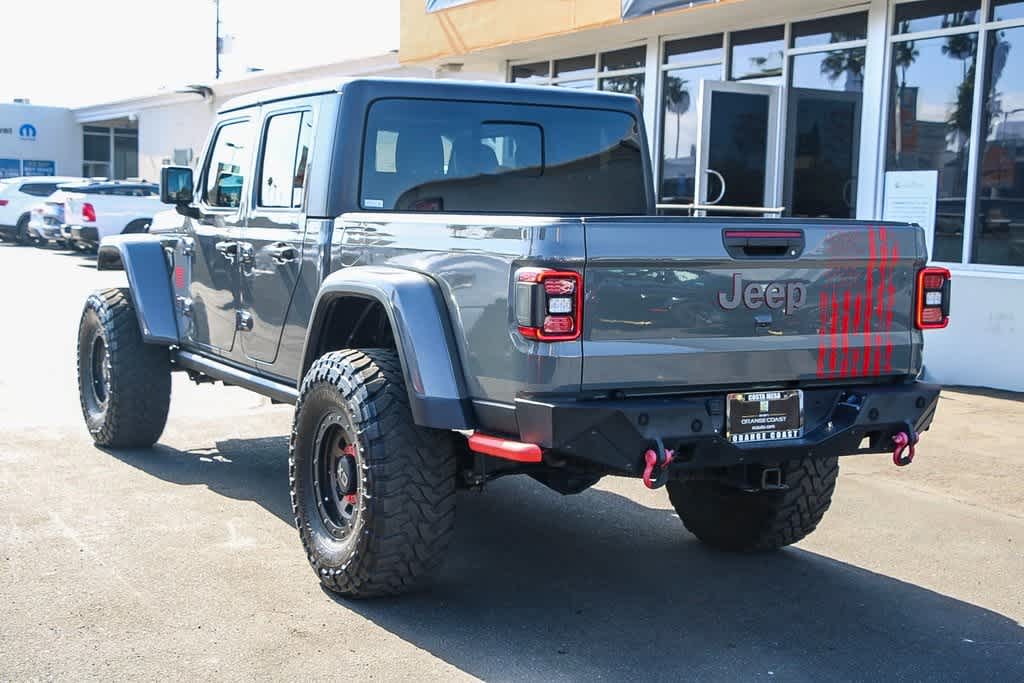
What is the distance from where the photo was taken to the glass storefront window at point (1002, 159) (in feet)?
32.6

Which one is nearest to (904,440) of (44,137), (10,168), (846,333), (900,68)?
(846,333)

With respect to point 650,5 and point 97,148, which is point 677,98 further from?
point 97,148

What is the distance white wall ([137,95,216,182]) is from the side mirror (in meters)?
25.1

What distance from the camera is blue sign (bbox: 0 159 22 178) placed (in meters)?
43.2

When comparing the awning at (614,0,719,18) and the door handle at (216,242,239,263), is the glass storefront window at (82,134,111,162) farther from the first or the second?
the door handle at (216,242,239,263)

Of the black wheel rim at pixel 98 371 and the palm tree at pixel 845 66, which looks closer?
the black wheel rim at pixel 98 371

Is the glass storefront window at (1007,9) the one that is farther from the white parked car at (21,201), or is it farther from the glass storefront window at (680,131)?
the white parked car at (21,201)

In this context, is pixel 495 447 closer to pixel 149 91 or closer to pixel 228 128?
Result: pixel 228 128

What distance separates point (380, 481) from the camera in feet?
14.9

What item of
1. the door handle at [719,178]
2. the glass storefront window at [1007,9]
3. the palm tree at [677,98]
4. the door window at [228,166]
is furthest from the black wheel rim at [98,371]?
the palm tree at [677,98]

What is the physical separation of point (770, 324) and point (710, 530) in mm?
1600

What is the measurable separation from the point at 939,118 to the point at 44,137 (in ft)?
128

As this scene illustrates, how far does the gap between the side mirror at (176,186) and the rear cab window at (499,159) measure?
174 centimetres

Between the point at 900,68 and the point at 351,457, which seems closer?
the point at 351,457
